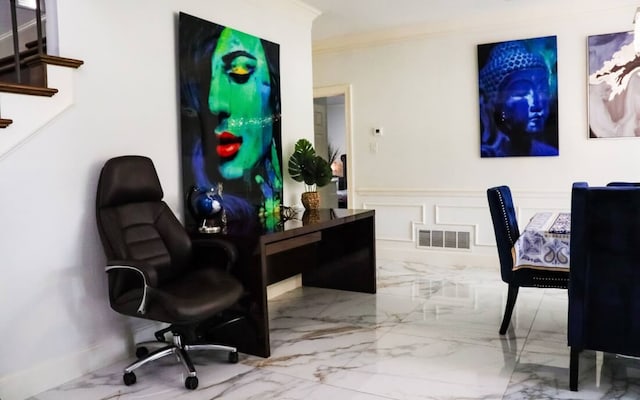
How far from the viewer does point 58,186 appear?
8.18ft

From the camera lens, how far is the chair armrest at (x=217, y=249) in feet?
8.95

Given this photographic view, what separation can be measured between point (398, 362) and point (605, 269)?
1.13 meters

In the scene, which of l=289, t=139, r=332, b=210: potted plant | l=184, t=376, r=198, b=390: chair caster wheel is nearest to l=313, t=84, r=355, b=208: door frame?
l=289, t=139, r=332, b=210: potted plant

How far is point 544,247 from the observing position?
2.62 m

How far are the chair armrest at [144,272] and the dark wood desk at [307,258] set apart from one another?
564 millimetres

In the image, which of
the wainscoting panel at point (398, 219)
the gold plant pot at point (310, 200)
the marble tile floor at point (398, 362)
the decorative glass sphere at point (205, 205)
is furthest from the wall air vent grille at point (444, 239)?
the decorative glass sphere at point (205, 205)

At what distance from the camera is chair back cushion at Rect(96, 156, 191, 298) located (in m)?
2.53

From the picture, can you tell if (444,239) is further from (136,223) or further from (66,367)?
(66,367)

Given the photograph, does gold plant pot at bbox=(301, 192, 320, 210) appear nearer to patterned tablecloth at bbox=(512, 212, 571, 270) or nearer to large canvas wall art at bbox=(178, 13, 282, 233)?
large canvas wall art at bbox=(178, 13, 282, 233)

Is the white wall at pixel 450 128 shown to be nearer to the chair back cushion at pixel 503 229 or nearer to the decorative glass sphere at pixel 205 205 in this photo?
the chair back cushion at pixel 503 229

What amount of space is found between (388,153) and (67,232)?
357cm

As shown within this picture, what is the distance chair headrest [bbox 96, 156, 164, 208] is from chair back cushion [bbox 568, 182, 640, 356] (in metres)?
2.13

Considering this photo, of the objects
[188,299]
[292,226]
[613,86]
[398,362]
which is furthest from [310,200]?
[613,86]

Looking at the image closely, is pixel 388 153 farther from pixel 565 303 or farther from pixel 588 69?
pixel 565 303
